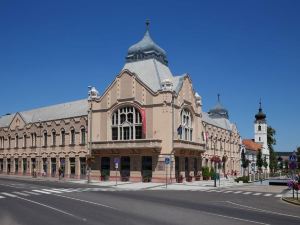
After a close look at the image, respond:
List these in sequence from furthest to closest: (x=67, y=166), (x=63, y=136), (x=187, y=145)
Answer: (x=63, y=136)
(x=67, y=166)
(x=187, y=145)

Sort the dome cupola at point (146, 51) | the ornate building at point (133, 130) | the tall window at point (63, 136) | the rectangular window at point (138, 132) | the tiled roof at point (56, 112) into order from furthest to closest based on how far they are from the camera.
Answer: the tiled roof at point (56, 112) < the tall window at point (63, 136) < the dome cupola at point (146, 51) < the rectangular window at point (138, 132) < the ornate building at point (133, 130)

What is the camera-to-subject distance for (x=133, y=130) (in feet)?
171

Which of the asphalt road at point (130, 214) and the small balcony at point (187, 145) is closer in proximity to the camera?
the asphalt road at point (130, 214)

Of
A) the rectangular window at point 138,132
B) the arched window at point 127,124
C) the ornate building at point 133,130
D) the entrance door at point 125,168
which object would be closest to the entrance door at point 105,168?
the ornate building at point 133,130

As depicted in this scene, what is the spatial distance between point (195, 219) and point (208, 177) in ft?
142

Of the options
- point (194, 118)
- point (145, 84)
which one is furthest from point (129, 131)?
point (194, 118)

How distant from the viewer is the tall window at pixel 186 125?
177 ft

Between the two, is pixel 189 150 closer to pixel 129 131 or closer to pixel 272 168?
pixel 129 131

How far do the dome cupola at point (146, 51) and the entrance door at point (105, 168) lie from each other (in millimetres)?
15266

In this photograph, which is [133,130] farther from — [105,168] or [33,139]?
[33,139]

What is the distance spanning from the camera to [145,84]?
170 feet

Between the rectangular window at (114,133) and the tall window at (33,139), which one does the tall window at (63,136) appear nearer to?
the tall window at (33,139)

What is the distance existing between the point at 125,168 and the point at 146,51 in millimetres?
17242

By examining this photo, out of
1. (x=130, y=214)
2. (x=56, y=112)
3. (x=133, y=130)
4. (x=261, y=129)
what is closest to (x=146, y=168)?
(x=133, y=130)
